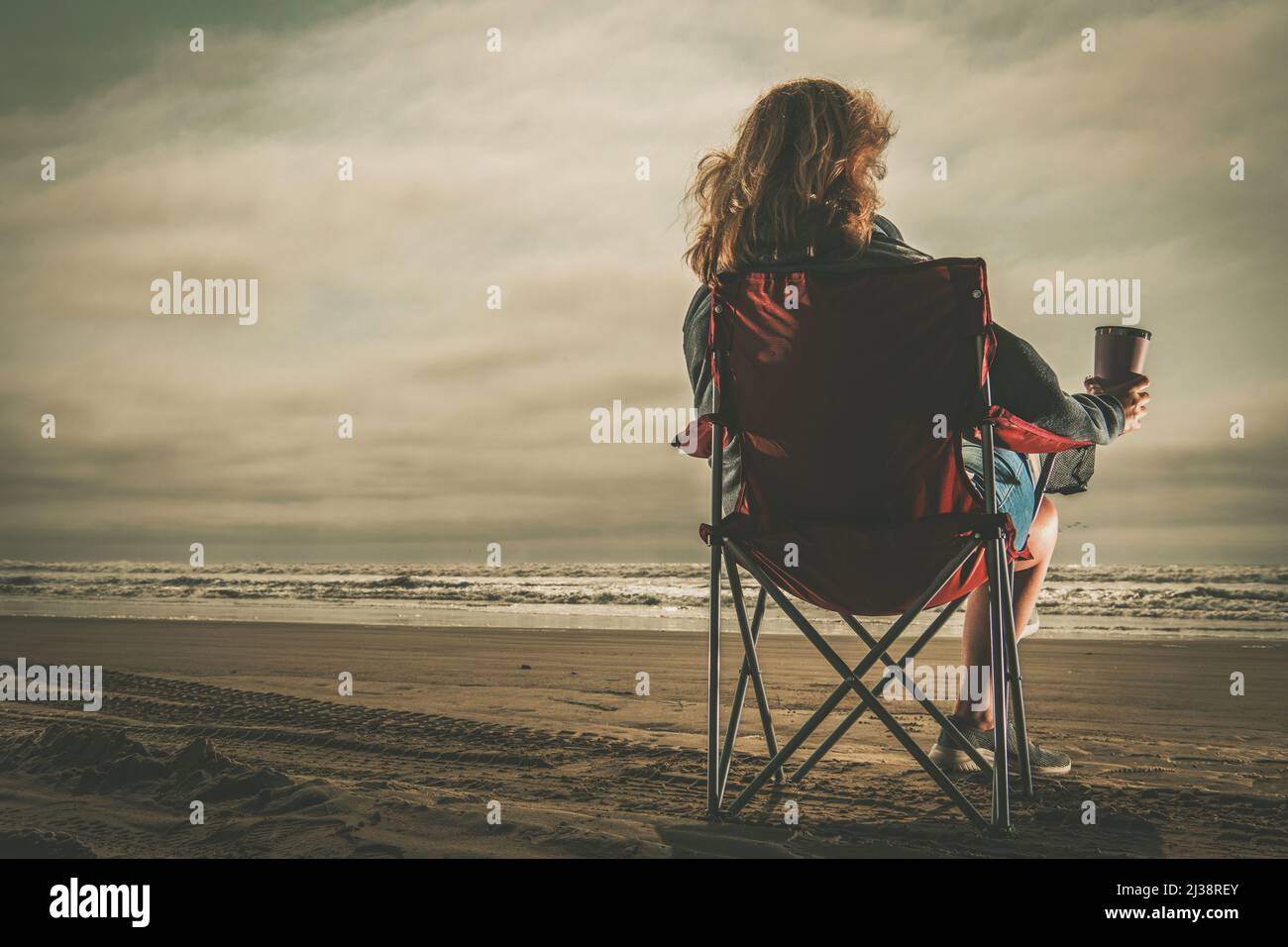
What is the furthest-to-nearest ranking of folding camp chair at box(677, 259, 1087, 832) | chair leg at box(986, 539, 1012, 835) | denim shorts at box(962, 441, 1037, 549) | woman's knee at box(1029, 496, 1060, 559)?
1. woman's knee at box(1029, 496, 1060, 559)
2. denim shorts at box(962, 441, 1037, 549)
3. folding camp chair at box(677, 259, 1087, 832)
4. chair leg at box(986, 539, 1012, 835)

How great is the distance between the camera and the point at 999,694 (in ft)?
6.97

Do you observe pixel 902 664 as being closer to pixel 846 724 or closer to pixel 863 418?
pixel 846 724

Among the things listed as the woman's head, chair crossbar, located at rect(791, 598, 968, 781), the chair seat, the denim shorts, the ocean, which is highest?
the woman's head

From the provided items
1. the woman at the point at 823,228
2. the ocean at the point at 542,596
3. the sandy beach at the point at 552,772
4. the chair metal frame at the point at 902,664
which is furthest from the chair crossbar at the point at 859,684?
the ocean at the point at 542,596

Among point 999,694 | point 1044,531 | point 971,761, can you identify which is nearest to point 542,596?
point 971,761

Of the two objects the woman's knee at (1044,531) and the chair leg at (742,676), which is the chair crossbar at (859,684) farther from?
the woman's knee at (1044,531)

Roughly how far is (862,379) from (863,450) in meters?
0.17

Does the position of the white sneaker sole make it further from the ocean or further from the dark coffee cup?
the ocean

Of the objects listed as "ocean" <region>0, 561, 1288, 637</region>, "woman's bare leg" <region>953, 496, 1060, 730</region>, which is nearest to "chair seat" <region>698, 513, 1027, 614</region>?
"woman's bare leg" <region>953, 496, 1060, 730</region>

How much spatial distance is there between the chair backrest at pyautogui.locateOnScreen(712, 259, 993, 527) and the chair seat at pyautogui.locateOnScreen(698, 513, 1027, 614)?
0.16ft

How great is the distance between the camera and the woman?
94.3 inches

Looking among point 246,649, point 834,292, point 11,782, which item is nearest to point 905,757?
point 834,292
